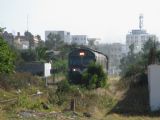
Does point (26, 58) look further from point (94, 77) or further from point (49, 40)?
point (49, 40)

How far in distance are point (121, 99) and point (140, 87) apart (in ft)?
19.2

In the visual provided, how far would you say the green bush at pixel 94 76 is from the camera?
3366 centimetres

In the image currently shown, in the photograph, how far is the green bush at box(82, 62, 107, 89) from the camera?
3366 centimetres

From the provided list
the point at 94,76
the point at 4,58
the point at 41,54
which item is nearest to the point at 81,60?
the point at 94,76

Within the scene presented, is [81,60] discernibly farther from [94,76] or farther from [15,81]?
[15,81]

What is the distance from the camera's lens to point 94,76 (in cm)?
3353

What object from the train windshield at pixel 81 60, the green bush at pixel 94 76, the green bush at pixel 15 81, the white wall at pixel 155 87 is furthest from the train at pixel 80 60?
the white wall at pixel 155 87

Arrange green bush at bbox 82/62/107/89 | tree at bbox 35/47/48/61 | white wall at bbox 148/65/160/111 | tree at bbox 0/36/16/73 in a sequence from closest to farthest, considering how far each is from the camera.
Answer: white wall at bbox 148/65/160/111, tree at bbox 0/36/16/73, green bush at bbox 82/62/107/89, tree at bbox 35/47/48/61

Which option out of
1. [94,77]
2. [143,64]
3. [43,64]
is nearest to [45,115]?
[94,77]

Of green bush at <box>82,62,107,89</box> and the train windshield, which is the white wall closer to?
green bush at <box>82,62,107,89</box>

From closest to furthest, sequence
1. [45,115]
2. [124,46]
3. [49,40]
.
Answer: [45,115]
[49,40]
[124,46]

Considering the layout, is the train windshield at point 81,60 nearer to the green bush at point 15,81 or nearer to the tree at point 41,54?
the green bush at point 15,81

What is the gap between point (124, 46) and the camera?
535ft

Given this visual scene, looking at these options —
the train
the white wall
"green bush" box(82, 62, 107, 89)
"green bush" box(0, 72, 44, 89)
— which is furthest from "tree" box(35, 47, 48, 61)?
the white wall
